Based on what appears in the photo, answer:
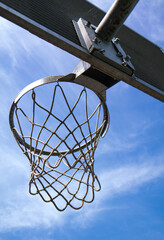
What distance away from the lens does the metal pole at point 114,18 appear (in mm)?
2311

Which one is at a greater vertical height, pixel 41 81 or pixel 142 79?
pixel 142 79

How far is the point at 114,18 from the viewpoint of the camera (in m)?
2.41

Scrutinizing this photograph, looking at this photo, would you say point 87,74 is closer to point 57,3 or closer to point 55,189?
point 57,3

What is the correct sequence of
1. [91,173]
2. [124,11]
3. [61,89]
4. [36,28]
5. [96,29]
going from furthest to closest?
1. [91,173]
2. [61,89]
3. [96,29]
4. [124,11]
5. [36,28]

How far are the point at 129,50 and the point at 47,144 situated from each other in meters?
1.53

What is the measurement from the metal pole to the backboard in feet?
0.92

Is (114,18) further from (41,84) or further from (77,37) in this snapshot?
(41,84)

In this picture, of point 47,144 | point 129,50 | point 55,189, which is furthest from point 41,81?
point 55,189

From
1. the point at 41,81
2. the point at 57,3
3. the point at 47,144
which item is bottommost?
the point at 47,144

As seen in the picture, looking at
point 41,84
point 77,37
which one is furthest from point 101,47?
A: point 41,84

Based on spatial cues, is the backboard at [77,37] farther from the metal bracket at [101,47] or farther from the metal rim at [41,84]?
the metal rim at [41,84]

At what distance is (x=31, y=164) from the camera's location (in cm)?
335

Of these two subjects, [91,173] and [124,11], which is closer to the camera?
[124,11]

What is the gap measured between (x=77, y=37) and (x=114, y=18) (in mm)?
393
